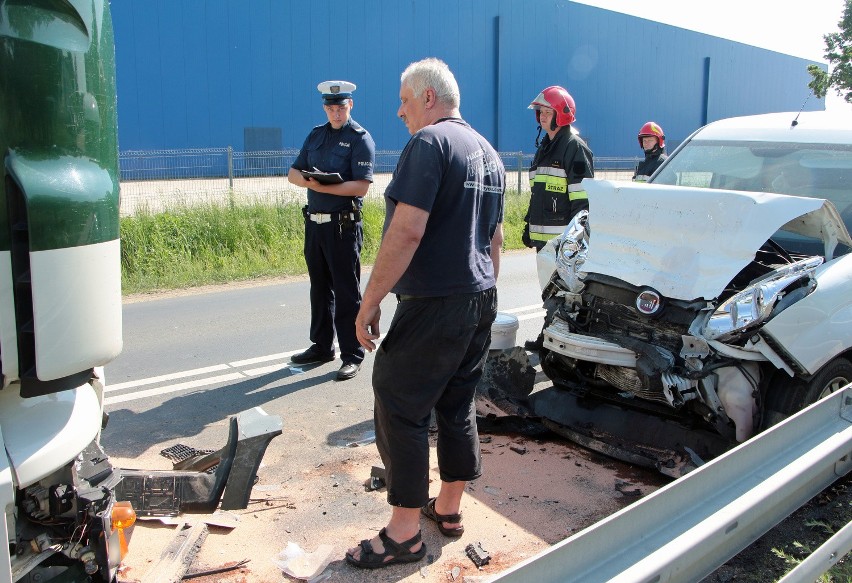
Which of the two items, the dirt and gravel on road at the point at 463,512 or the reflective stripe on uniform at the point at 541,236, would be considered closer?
the dirt and gravel on road at the point at 463,512

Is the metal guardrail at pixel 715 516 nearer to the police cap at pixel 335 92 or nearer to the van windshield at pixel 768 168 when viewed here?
the van windshield at pixel 768 168

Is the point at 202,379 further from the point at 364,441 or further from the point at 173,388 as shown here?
the point at 364,441

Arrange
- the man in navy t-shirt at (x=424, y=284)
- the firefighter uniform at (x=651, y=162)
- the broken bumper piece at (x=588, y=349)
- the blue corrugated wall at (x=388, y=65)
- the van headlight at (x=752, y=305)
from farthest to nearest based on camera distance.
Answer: the blue corrugated wall at (x=388, y=65) → the firefighter uniform at (x=651, y=162) → the broken bumper piece at (x=588, y=349) → the van headlight at (x=752, y=305) → the man in navy t-shirt at (x=424, y=284)

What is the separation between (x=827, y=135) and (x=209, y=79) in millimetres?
24019

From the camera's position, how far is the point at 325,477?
4.28 metres

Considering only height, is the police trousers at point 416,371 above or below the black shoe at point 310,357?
above

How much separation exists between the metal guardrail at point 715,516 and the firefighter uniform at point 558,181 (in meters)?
3.35

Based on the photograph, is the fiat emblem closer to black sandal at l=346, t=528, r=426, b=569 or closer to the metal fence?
black sandal at l=346, t=528, r=426, b=569

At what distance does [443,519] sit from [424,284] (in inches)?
47.7

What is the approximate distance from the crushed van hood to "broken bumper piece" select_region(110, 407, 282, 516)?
2.16 meters

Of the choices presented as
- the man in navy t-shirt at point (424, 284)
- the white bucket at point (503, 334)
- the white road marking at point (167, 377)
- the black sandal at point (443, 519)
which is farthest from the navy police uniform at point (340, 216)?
the man in navy t-shirt at point (424, 284)

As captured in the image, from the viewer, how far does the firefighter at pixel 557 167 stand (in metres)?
6.15

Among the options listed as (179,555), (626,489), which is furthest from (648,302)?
(179,555)

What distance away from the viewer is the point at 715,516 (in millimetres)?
2342
